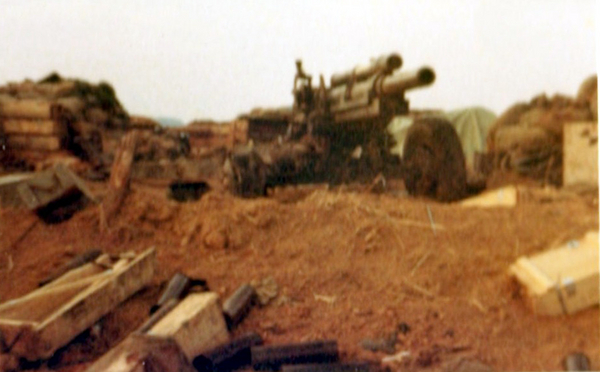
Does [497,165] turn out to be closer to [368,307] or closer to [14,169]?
[368,307]

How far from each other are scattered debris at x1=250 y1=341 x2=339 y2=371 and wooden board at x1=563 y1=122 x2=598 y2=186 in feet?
7.19

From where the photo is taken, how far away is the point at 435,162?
18.8ft

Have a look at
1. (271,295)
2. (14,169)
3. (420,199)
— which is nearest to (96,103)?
(14,169)

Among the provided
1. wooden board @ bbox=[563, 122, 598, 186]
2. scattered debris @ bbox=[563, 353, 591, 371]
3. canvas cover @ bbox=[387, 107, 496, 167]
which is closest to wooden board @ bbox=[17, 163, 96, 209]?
scattered debris @ bbox=[563, 353, 591, 371]

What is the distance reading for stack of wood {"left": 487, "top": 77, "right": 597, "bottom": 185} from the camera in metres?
5.75

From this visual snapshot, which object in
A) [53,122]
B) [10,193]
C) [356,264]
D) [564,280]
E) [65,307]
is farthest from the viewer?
[53,122]

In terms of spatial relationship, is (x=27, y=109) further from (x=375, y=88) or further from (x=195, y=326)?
(x=195, y=326)

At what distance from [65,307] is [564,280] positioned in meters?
2.61

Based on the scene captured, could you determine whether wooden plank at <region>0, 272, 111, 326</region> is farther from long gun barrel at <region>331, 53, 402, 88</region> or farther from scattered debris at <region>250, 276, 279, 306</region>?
long gun barrel at <region>331, 53, 402, 88</region>

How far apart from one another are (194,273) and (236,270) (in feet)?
0.92

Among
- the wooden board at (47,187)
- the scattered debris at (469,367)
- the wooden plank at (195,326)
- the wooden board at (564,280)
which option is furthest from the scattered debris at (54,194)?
the wooden board at (564,280)

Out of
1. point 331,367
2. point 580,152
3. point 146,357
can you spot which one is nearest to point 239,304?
point 331,367

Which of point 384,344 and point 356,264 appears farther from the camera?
point 356,264

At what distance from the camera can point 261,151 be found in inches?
283
